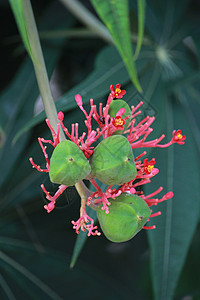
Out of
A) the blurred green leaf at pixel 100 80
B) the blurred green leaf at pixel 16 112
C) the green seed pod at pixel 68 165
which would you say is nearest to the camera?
the green seed pod at pixel 68 165

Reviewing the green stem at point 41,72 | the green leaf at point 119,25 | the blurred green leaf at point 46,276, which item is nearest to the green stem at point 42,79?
the green stem at point 41,72

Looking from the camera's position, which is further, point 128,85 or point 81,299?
point 81,299

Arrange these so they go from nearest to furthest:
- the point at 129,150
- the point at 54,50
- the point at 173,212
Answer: the point at 129,150, the point at 173,212, the point at 54,50

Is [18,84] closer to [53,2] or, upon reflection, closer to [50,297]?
[53,2]

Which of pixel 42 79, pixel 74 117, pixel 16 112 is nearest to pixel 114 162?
pixel 42 79

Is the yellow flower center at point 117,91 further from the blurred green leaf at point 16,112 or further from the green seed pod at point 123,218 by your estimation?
the blurred green leaf at point 16,112

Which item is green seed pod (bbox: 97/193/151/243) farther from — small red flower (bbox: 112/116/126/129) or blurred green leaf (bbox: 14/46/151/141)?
blurred green leaf (bbox: 14/46/151/141)

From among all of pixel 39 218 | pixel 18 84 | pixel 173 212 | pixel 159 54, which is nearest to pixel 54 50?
pixel 18 84
